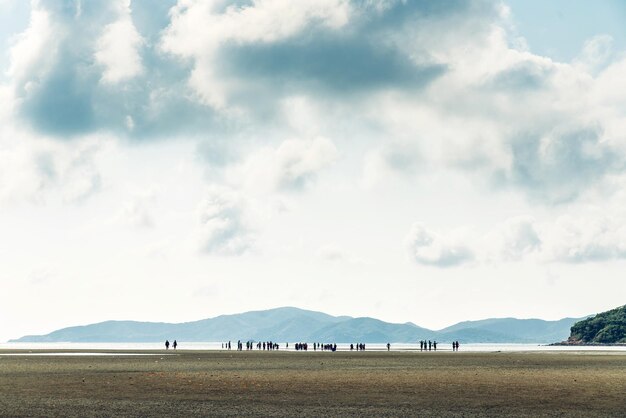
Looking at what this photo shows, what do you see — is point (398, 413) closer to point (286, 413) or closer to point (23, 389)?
point (286, 413)

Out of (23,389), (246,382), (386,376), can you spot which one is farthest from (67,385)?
(386,376)

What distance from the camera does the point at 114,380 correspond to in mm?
41938

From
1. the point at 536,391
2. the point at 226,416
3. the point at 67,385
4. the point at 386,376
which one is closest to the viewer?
the point at 226,416

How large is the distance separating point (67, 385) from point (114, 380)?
3974 mm

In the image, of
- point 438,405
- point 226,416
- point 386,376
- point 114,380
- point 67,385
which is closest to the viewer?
point 226,416

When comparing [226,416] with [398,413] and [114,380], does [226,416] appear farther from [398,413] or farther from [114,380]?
[114,380]

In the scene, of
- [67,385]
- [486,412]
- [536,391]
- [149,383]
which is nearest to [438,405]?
[486,412]

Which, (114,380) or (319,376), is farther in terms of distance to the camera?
(319,376)

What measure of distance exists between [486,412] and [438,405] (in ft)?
8.20

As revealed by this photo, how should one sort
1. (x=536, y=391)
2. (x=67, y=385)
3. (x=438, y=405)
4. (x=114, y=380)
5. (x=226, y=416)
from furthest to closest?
(x=114, y=380)
(x=67, y=385)
(x=536, y=391)
(x=438, y=405)
(x=226, y=416)

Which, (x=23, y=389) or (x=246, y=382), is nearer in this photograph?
(x=23, y=389)

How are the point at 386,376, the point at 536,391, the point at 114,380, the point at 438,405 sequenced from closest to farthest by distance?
1. the point at 438,405
2. the point at 536,391
3. the point at 114,380
4. the point at 386,376

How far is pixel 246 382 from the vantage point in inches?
1575

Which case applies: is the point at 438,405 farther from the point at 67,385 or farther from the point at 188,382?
the point at 67,385
